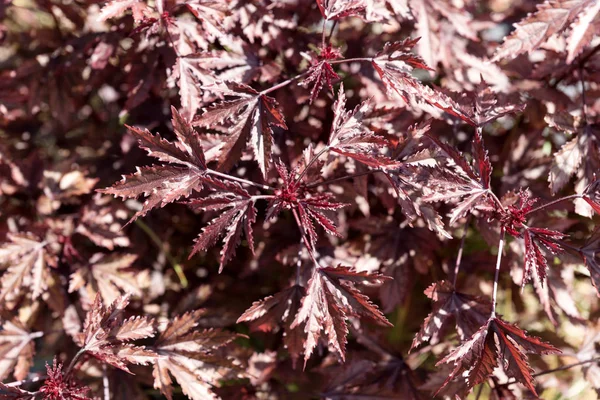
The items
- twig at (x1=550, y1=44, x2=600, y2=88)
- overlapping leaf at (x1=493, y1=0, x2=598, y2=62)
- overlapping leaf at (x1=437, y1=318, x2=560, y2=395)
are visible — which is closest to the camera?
overlapping leaf at (x1=437, y1=318, x2=560, y2=395)

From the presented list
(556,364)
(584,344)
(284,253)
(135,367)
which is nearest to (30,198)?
(135,367)

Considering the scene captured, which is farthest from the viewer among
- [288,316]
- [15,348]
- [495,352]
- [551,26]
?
[15,348]

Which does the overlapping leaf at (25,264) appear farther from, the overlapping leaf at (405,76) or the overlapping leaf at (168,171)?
the overlapping leaf at (405,76)

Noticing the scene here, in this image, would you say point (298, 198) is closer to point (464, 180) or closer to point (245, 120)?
point (245, 120)

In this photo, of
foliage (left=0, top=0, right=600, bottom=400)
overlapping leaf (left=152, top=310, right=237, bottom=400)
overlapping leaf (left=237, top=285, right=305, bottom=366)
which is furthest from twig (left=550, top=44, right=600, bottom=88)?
overlapping leaf (left=152, top=310, right=237, bottom=400)

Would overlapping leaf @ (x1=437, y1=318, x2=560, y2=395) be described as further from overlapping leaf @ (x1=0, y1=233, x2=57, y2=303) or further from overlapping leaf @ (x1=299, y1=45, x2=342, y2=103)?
overlapping leaf @ (x1=0, y1=233, x2=57, y2=303)

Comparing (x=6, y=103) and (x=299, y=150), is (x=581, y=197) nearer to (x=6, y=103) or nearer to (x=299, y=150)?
(x=299, y=150)

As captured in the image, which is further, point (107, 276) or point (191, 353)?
point (107, 276)

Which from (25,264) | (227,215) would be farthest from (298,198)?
(25,264)
